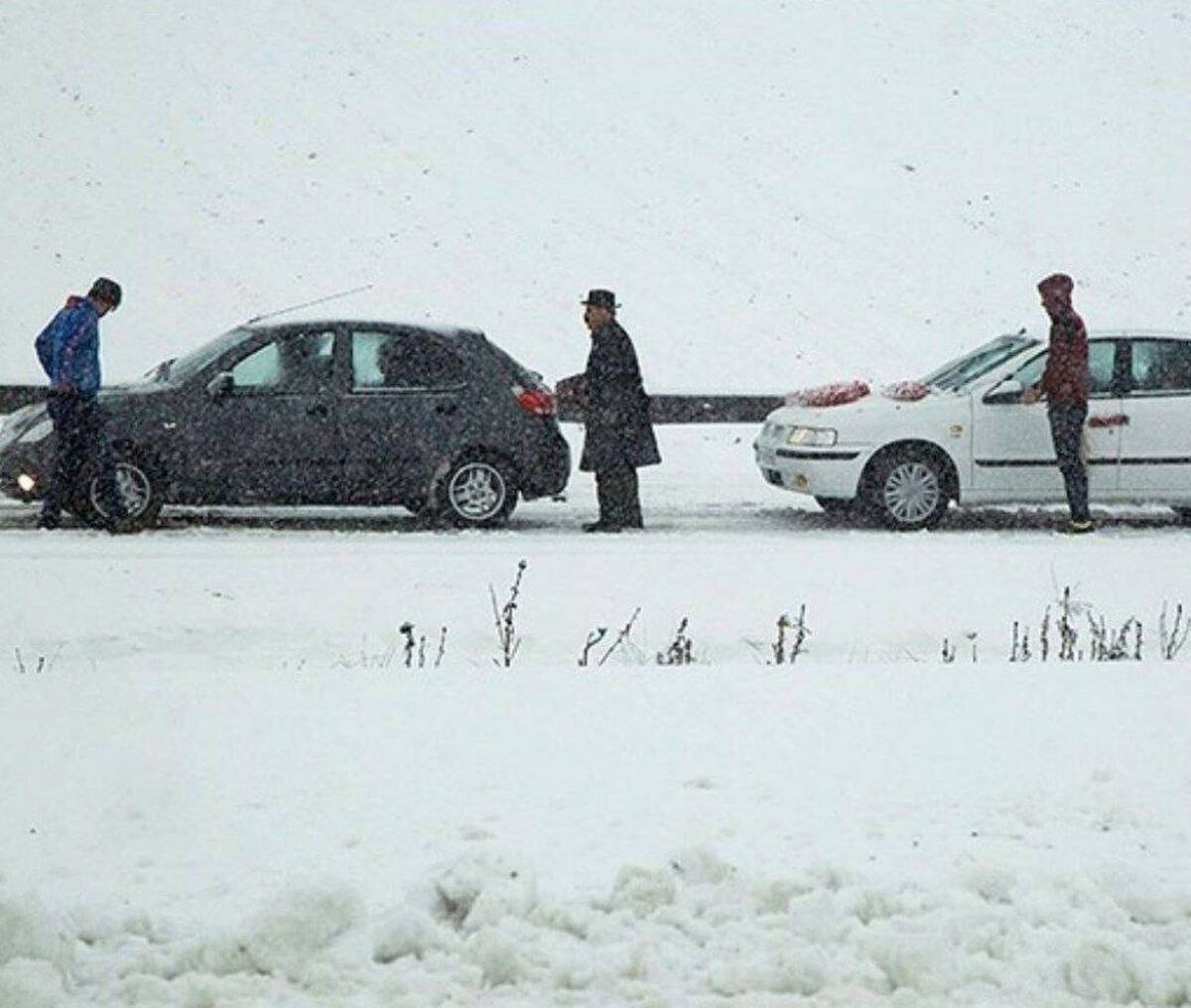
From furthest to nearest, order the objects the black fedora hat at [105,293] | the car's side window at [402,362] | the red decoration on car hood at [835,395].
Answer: the red decoration on car hood at [835,395] < the car's side window at [402,362] < the black fedora hat at [105,293]

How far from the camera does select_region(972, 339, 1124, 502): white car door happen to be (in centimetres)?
1328

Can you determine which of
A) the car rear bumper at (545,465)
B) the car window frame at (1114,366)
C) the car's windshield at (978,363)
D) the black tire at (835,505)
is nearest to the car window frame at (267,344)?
the car rear bumper at (545,465)

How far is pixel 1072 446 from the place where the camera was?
12.7 meters

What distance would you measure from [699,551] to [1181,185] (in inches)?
938

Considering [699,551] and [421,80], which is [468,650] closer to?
[699,551]

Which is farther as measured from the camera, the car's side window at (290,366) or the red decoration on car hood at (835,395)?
the red decoration on car hood at (835,395)

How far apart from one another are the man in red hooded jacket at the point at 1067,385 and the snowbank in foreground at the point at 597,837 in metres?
6.17

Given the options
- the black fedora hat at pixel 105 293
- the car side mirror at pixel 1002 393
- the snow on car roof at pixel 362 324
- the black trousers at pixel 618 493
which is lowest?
the black trousers at pixel 618 493

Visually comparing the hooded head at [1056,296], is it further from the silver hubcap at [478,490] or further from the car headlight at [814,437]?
the silver hubcap at [478,490]

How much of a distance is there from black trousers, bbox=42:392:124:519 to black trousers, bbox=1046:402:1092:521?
21.5 feet

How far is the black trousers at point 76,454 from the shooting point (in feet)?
40.3

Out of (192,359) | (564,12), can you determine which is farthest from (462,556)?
(564,12)

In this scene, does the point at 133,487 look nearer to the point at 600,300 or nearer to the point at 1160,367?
the point at 600,300

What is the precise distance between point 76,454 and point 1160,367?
310 inches
